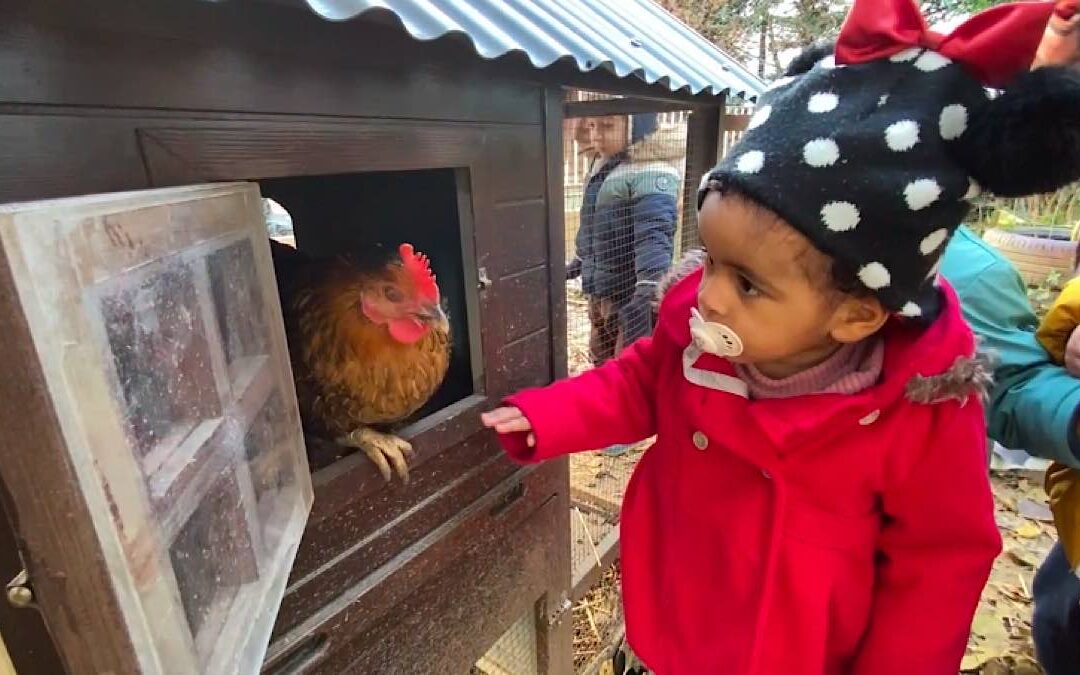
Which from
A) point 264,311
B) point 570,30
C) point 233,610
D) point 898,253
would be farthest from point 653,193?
point 233,610

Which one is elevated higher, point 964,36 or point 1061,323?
point 964,36

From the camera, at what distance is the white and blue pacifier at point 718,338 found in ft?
2.56

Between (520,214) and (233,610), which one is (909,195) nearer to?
(520,214)

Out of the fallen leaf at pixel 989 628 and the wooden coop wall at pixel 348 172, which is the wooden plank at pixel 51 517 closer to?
the wooden coop wall at pixel 348 172

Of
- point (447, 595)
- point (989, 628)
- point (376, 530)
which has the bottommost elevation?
point (989, 628)

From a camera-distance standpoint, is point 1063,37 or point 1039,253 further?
point 1039,253

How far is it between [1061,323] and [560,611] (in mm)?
1287

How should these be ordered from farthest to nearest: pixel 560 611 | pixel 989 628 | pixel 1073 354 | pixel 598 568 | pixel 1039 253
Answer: pixel 1039 253 → pixel 598 568 → pixel 989 628 → pixel 560 611 → pixel 1073 354

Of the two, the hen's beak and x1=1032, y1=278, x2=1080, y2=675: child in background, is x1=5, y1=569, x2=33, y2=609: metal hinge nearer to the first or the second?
the hen's beak

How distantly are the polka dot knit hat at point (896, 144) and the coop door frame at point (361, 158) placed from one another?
0.46m

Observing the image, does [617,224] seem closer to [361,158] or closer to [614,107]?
[614,107]

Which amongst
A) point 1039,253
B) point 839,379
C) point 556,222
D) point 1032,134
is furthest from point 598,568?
point 1039,253

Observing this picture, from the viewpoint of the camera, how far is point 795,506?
0.88 metres

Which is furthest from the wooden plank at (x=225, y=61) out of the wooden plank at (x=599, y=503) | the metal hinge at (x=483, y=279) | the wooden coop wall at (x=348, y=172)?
the wooden plank at (x=599, y=503)
